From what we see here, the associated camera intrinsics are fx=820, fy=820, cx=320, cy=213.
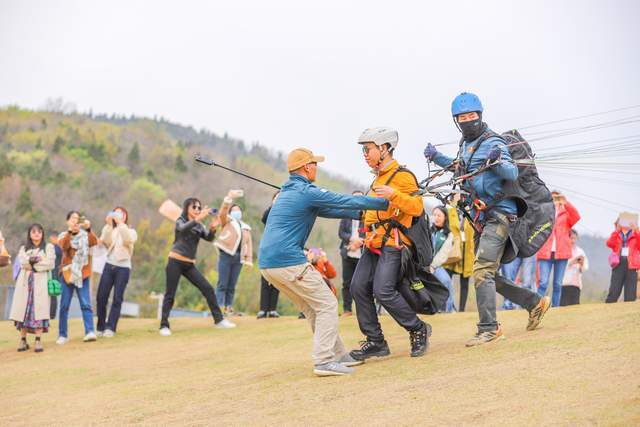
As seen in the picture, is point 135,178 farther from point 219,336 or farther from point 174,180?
point 219,336

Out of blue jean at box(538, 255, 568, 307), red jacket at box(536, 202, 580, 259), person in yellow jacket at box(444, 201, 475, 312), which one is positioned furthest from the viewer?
blue jean at box(538, 255, 568, 307)

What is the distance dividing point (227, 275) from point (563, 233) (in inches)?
241

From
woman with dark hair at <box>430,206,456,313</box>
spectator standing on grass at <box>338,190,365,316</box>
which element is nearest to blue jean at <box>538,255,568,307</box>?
woman with dark hair at <box>430,206,456,313</box>

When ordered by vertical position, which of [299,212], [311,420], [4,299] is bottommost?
[4,299]

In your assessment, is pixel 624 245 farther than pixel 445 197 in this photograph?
Yes

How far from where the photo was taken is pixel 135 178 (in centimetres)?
8562

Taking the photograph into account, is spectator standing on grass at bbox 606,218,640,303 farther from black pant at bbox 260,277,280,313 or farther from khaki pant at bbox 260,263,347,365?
khaki pant at bbox 260,263,347,365

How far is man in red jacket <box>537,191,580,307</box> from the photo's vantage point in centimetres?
1336

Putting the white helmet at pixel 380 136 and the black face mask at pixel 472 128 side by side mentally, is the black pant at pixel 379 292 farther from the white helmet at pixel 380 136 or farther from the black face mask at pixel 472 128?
the black face mask at pixel 472 128

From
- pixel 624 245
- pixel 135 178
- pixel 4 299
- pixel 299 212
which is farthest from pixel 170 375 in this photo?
pixel 135 178

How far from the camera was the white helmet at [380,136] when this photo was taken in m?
8.15

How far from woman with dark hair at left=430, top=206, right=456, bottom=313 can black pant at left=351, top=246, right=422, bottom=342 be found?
447cm

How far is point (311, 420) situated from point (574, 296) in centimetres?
1002

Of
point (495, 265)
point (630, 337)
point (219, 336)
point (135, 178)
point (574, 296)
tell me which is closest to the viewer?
point (630, 337)
